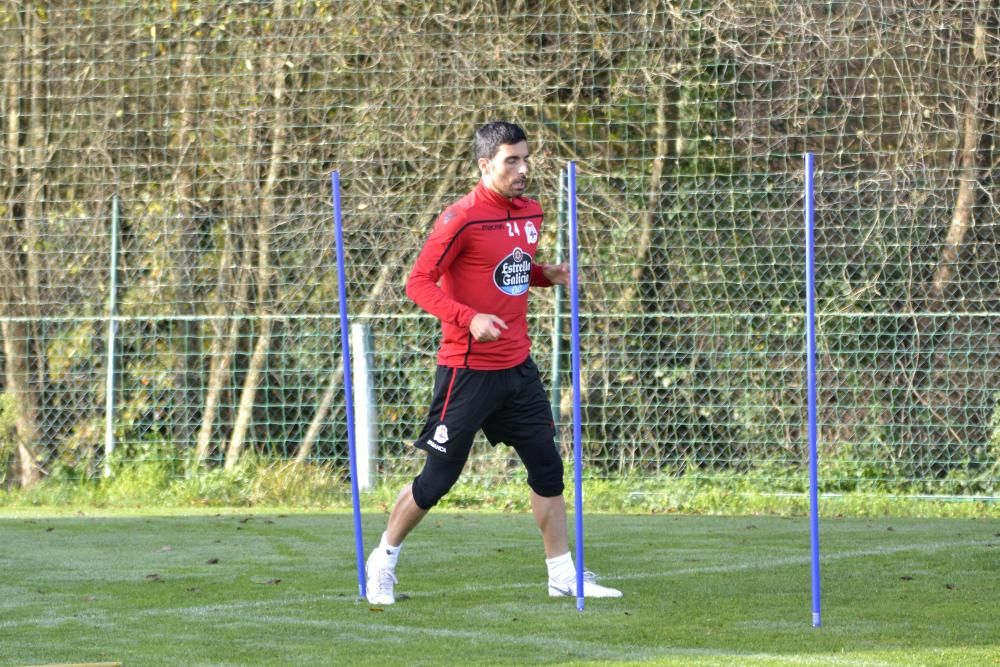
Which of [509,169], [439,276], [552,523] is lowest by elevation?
[552,523]

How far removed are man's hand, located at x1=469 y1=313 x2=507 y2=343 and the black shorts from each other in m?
0.39

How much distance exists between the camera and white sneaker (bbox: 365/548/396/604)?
20.1 ft

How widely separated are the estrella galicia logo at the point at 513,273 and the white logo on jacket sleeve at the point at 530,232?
0.22ft

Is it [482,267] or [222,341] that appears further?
[222,341]

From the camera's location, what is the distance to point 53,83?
11766 millimetres

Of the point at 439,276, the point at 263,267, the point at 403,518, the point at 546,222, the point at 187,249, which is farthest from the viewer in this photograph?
the point at 187,249

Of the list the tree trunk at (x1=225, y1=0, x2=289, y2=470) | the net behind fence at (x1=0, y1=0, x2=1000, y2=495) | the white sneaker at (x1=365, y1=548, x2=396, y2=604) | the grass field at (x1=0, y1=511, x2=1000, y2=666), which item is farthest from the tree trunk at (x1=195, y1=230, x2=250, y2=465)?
the white sneaker at (x1=365, y1=548, x2=396, y2=604)

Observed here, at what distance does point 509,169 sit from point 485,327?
2.30ft

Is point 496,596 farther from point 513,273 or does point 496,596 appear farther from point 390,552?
point 513,273

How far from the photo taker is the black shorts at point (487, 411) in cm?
604

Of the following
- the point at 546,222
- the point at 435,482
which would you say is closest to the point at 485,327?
the point at 435,482

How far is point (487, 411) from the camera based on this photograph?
6.05m

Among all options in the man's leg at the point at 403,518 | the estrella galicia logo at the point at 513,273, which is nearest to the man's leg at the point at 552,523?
the man's leg at the point at 403,518

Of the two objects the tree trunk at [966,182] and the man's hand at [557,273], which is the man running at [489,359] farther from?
the tree trunk at [966,182]
